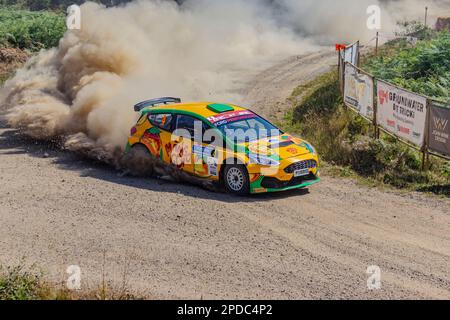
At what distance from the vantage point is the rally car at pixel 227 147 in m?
12.7

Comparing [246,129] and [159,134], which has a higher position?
[246,129]


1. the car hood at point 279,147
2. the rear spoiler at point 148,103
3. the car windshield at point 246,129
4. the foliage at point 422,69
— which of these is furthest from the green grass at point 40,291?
the foliage at point 422,69

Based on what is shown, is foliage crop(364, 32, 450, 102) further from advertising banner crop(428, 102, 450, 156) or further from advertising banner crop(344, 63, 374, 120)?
advertising banner crop(428, 102, 450, 156)

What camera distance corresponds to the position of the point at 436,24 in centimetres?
3634

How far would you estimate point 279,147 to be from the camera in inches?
517

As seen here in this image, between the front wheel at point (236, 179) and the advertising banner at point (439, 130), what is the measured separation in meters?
4.39

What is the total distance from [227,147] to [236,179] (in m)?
0.66

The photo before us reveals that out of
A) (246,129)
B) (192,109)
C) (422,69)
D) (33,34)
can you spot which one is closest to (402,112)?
(246,129)

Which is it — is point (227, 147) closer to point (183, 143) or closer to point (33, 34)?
point (183, 143)

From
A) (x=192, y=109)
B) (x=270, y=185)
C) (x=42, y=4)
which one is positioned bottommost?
(x=42, y=4)

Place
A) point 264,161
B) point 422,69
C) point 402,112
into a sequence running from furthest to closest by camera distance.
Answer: point 422,69 < point 402,112 < point 264,161

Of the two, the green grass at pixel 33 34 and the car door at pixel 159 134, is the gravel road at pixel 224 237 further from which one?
the green grass at pixel 33 34

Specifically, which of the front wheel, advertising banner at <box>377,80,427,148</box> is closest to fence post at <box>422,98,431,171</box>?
advertising banner at <box>377,80,427,148</box>
